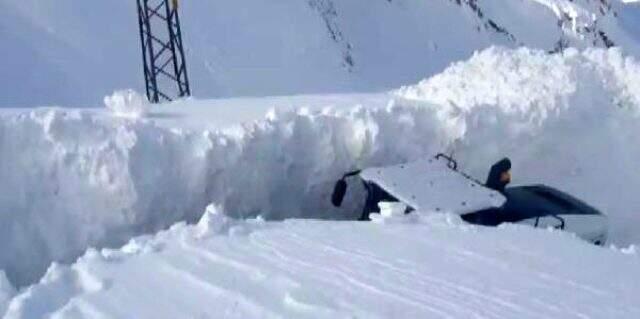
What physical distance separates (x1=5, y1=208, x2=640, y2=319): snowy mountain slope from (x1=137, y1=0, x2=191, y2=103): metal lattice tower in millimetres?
8801

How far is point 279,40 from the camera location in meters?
24.5

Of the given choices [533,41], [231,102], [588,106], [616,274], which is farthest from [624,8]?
[616,274]

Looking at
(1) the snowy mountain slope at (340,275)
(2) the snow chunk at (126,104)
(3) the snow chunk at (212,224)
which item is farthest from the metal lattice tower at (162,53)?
(1) the snowy mountain slope at (340,275)

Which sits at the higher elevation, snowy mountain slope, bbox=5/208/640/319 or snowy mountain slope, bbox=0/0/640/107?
snowy mountain slope, bbox=0/0/640/107

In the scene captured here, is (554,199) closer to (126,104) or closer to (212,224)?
(212,224)

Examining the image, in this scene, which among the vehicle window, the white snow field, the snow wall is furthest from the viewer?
the vehicle window

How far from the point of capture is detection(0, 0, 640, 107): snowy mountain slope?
64.1 ft

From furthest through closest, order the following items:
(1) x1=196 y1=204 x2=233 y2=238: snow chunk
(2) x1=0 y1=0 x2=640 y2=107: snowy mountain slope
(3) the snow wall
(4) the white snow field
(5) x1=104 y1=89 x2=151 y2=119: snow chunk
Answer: (2) x1=0 y1=0 x2=640 y2=107: snowy mountain slope < (5) x1=104 y1=89 x2=151 y2=119: snow chunk < (3) the snow wall < (1) x1=196 y1=204 x2=233 y2=238: snow chunk < (4) the white snow field

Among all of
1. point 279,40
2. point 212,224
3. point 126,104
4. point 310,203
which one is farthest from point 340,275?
point 279,40

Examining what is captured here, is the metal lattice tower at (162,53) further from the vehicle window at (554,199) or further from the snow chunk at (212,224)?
the snow chunk at (212,224)

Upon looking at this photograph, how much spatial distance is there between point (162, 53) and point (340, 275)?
1459cm

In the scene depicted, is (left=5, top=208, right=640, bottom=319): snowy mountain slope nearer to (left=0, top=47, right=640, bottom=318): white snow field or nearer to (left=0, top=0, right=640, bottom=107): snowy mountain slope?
(left=0, top=47, right=640, bottom=318): white snow field

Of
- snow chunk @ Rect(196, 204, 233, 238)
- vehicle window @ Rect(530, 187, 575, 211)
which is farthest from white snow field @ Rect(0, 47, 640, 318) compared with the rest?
vehicle window @ Rect(530, 187, 575, 211)

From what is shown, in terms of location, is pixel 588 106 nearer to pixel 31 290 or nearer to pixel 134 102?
pixel 134 102
